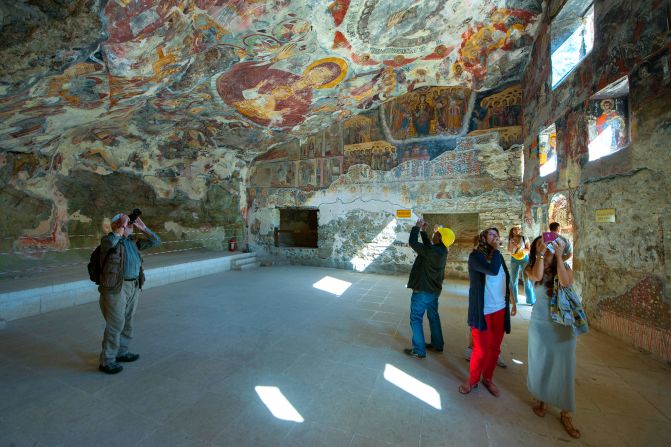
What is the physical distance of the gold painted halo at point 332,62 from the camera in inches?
298

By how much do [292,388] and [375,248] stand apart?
24.1 feet

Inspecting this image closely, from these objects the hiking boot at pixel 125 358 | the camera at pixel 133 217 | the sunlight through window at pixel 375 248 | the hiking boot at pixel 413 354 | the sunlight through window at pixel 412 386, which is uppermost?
the camera at pixel 133 217

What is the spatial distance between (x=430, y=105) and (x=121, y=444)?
10482mm

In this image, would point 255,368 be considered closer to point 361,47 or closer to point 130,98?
point 130,98

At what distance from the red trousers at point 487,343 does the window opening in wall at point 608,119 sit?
4.01m

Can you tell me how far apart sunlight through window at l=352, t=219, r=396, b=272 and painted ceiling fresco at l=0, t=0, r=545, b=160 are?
3961 millimetres

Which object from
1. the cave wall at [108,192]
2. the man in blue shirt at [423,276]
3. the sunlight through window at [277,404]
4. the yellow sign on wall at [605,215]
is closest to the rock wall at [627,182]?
the yellow sign on wall at [605,215]

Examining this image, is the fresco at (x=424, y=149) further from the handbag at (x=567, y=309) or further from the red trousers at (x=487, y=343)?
the handbag at (x=567, y=309)

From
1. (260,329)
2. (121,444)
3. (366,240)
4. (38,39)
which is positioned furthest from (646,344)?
(38,39)

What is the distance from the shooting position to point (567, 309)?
2355mm

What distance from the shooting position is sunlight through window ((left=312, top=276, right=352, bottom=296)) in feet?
24.3

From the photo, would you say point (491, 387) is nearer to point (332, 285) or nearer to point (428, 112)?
point (332, 285)

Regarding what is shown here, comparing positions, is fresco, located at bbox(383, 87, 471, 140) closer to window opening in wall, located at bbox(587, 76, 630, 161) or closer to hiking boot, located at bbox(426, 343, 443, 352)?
window opening in wall, located at bbox(587, 76, 630, 161)

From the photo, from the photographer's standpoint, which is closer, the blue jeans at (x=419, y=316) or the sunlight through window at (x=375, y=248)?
the blue jeans at (x=419, y=316)
